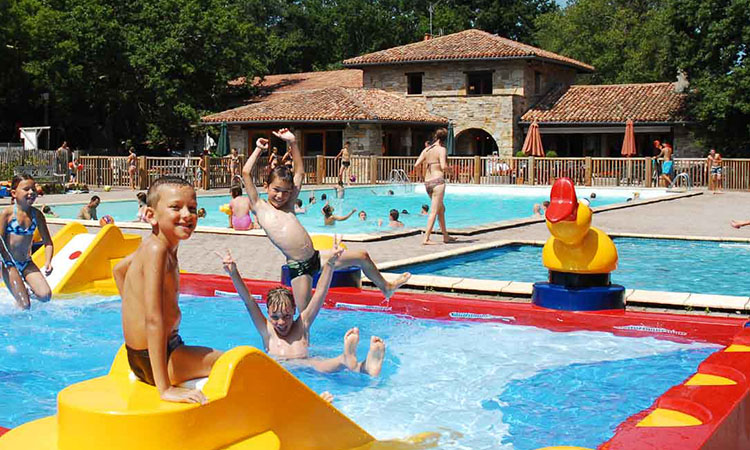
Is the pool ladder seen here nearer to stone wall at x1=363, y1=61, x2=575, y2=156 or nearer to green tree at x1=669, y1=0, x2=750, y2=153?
green tree at x1=669, y1=0, x2=750, y2=153

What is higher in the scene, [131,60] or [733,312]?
[131,60]

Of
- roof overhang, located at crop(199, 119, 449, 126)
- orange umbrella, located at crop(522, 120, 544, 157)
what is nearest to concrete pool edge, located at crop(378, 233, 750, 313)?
orange umbrella, located at crop(522, 120, 544, 157)

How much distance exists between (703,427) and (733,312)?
156 inches

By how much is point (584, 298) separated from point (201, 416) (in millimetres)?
4561

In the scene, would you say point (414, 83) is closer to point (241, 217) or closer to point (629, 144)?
point (629, 144)

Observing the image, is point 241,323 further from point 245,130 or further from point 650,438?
point 245,130

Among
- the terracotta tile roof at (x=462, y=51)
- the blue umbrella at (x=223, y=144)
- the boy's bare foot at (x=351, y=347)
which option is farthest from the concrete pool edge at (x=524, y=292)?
the terracotta tile roof at (x=462, y=51)

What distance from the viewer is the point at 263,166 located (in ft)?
108

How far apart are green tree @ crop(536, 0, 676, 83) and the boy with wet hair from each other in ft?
158

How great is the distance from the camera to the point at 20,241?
26.7ft

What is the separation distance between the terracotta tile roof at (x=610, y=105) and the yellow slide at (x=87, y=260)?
94.5 ft

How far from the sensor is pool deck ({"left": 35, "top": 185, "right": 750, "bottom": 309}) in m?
11.0

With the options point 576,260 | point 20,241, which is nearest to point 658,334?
point 576,260

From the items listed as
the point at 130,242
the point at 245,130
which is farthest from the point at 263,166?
the point at 130,242
